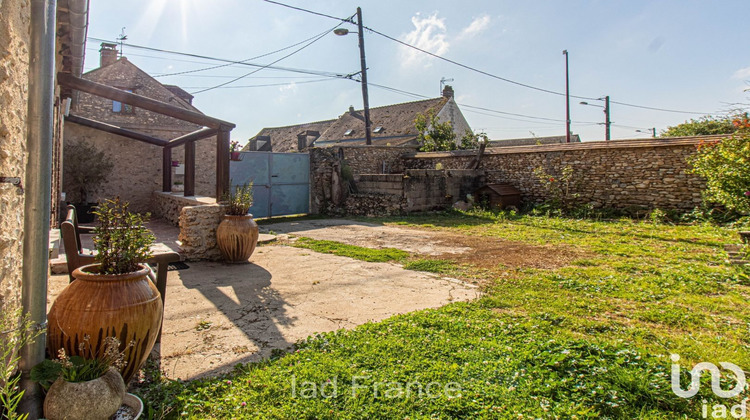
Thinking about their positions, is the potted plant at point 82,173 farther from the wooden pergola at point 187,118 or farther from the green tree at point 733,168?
the green tree at point 733,168

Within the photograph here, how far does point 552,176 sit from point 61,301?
12.0 meters

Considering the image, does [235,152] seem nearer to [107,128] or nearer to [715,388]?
[107,128]

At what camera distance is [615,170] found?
35.9 feet

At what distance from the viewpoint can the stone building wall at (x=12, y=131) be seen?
1631 mm

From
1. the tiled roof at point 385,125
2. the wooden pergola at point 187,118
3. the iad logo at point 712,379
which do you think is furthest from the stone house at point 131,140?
the tiled roof at point 385,125

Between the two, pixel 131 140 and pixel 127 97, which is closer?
pixel 127 97

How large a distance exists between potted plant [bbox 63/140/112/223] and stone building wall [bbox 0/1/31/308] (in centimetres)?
880

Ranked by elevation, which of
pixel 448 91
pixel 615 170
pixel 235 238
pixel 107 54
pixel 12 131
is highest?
pixel 448 91

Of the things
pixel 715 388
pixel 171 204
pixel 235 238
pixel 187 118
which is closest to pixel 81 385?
pixel 715 388

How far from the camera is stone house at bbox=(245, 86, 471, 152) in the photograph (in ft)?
83.9

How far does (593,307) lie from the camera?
3.66 m

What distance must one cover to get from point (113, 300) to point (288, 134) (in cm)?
3395

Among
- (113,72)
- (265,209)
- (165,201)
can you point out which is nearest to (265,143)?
(113,72)

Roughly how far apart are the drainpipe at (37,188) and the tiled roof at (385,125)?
22.8 m
